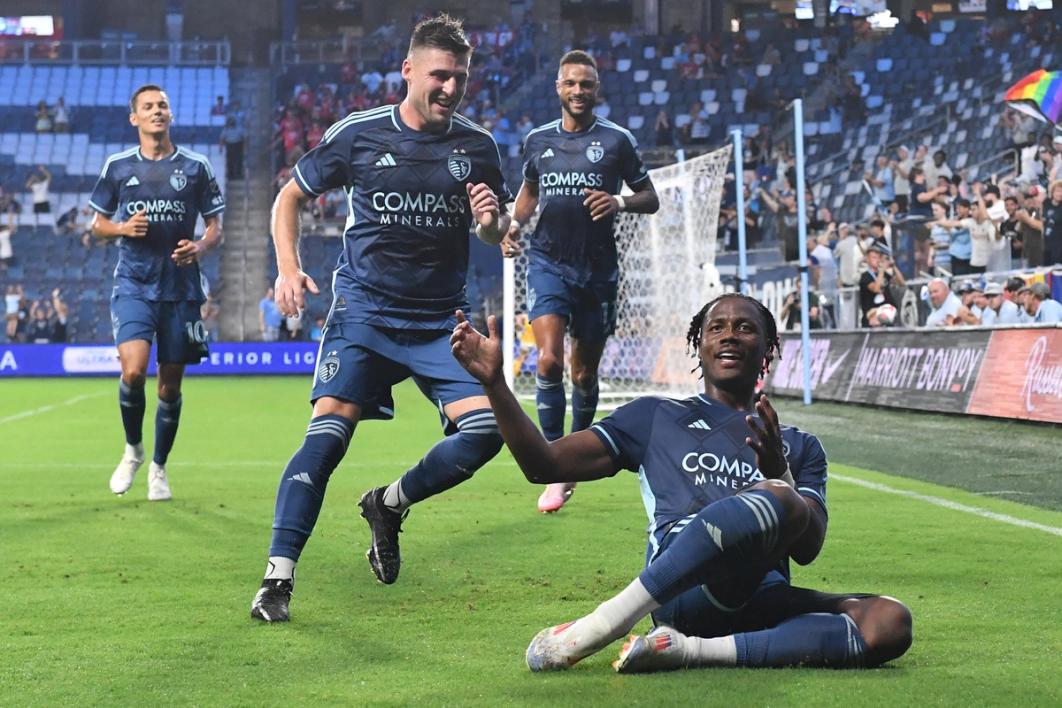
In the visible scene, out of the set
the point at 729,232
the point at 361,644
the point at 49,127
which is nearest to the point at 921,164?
the point at 729,232

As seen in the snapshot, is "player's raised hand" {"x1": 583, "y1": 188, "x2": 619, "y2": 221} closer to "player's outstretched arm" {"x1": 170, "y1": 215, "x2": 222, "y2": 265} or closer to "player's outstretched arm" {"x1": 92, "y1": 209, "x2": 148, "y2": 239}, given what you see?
"player's outstretched arm" {"x1": 170, "y1": 215, "x2": 222, "y2": 265}

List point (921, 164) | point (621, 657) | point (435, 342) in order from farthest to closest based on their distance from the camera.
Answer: point (921, 164), point (435, 342), point (621, 657)

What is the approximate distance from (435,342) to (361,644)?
1488 mm

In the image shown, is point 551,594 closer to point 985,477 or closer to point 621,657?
point 621,657

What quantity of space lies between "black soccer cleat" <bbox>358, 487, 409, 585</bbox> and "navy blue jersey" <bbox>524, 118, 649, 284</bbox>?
115 inches

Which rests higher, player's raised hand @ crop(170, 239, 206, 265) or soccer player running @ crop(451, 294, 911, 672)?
player's raised hand @ crop(170, 239, 206, 265)

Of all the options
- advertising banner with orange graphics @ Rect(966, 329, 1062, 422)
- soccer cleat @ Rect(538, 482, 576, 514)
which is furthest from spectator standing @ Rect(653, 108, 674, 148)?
soccer cleat @ Rect(538, 482, 576, 514)

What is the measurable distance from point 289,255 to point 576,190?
11.0 feet

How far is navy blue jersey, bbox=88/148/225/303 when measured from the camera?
8.47 metres

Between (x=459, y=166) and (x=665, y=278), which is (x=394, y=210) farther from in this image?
(x=665, y=278)

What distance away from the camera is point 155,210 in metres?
8.54

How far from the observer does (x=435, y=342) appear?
5.47 metres

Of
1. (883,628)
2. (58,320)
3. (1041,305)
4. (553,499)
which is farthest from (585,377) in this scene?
(58,320)

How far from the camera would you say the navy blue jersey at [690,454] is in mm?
3998
